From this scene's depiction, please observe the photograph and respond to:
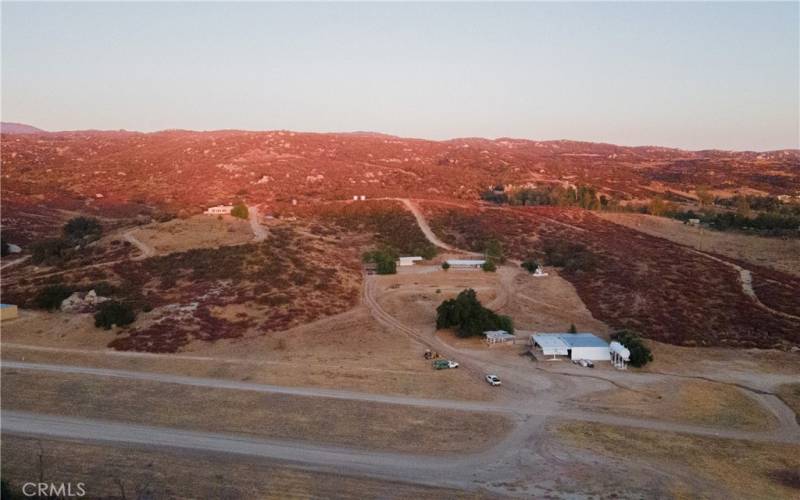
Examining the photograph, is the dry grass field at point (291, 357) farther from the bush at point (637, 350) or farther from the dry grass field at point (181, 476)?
the bush at point (637, 350)

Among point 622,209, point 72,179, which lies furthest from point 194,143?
point 622,209

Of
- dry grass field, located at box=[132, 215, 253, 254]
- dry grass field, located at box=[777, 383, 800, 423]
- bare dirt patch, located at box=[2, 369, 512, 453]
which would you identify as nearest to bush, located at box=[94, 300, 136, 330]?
bare dirt patch, located at box=[2, 369, 512, 453]

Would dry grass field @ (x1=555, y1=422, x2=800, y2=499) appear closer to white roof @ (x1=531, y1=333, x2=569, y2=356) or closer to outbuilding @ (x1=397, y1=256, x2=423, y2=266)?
white roof @ (x1=531, y1=333, x2=569, y2=356)

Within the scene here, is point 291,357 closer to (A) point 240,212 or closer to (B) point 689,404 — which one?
(B) point 689,404

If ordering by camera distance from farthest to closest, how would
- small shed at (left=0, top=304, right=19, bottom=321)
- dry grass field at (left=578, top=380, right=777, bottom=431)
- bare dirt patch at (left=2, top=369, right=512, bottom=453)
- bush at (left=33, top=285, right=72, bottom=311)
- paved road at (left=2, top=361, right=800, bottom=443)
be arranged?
1. bush at (left=33, top=285, right=72, bottom=311)
2. small shed at (left=0, top=304, right=19, bottom=321)
3. dry grass field at (left=578, top=380, right=777, bottom=431)
4. paved road at (left=2, top=361, right=800, bottom=443)
5. bare dirt patch at (left=2, top=369, right=512, bottom=453)

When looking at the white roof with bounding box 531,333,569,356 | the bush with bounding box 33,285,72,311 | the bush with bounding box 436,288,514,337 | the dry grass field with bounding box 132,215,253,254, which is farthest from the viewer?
the dry grass field with bounding box 132,215,253,254

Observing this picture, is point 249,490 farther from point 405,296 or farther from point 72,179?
point 72,179

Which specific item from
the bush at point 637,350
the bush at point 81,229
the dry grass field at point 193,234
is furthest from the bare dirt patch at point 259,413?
the bush at point 81,229

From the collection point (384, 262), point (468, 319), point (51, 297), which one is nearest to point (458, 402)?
point (468, 319)
